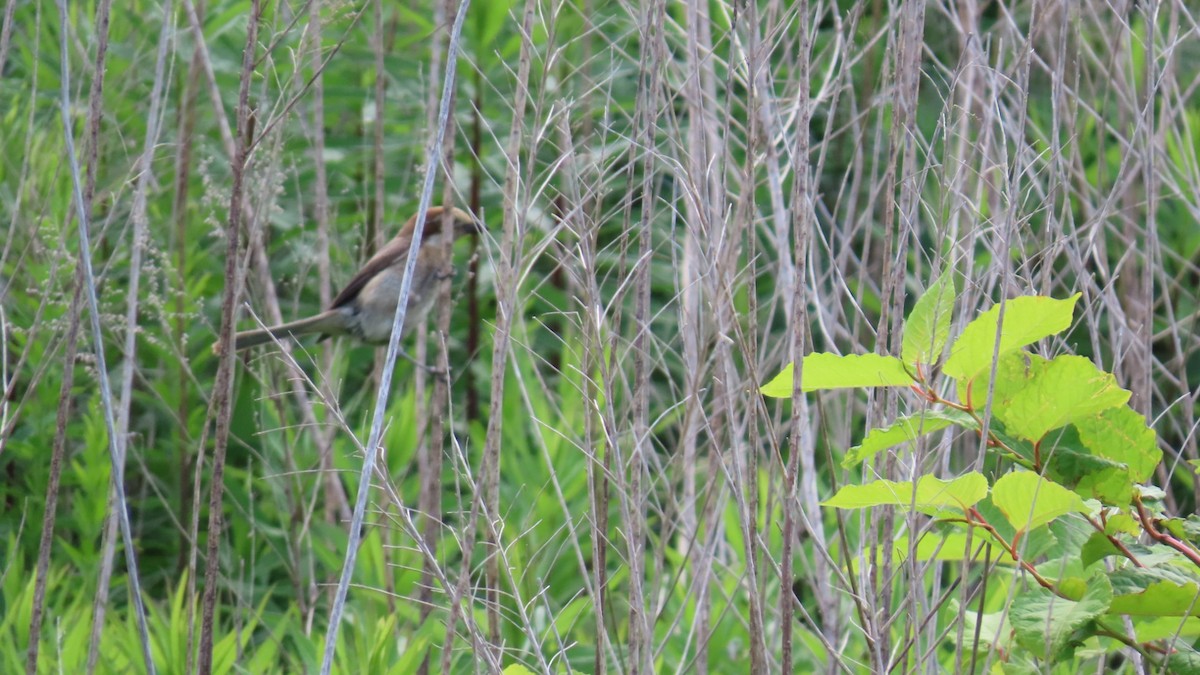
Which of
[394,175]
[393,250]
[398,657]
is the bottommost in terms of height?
[398,657]

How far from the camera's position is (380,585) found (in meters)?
2.88

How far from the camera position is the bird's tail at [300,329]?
304cm

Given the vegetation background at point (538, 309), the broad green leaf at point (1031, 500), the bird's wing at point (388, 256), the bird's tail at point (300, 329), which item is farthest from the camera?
the bird's wing at point (388, 256)

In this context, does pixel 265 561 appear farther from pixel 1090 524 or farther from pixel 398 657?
pixel 1090 524

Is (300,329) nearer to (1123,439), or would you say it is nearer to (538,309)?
(538,309)

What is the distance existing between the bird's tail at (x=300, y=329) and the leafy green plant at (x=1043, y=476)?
6.19 feet

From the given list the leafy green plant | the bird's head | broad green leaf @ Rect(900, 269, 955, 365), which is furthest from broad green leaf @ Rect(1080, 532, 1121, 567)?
the bird's head

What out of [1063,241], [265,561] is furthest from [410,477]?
[1063,241]

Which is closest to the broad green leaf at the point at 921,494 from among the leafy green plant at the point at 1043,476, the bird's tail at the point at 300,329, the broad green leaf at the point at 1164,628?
the leafy green plant at the point at 1043,476

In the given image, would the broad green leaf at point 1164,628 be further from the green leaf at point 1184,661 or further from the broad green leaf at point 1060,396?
the broad green leaf at point 1060,396

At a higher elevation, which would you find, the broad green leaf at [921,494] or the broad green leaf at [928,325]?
the broad green leaf at [928,325]

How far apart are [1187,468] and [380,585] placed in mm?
2108

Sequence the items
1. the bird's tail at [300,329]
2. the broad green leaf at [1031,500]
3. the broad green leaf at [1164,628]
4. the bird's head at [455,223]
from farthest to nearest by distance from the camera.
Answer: the bird's head at [455,223] < the bird's tail at [300,329] < the broad green leaf at [1164,628] < the broad green leaf at [1031,500]

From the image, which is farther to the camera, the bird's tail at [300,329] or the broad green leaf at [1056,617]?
the bird's tail at [300,329]
